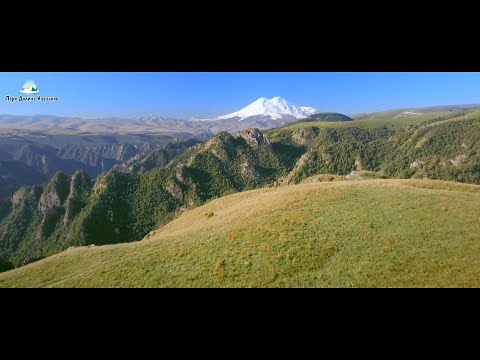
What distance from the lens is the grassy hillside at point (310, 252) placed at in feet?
42.0

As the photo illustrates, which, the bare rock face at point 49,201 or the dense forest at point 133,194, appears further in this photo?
the bare rock face at point 49,201

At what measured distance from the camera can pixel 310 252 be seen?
1474 cm

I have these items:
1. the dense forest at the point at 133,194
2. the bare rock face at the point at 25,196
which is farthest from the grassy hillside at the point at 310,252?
the bare rock face at the point at 25,196

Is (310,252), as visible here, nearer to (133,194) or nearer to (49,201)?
(133,194)

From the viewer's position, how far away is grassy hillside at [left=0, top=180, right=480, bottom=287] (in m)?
12.8

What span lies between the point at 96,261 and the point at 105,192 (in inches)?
6310

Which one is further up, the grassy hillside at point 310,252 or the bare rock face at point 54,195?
the grassy hillside at point 310,252

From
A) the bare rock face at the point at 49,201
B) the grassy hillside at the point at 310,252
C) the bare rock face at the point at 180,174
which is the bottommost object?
the bare rock face at the point at 49,201

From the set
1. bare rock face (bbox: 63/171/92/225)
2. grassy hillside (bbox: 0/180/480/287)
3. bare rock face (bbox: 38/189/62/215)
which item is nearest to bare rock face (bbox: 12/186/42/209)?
bare rock face (bbox: 38/189/62/215)

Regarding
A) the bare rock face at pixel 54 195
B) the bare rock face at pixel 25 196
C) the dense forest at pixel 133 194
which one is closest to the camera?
the dense forest at pixel 133 194

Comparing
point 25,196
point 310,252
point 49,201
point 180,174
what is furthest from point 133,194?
point 310,252

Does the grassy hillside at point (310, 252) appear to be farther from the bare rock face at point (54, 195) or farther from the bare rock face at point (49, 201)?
the bare rock face at point (54, 195)
